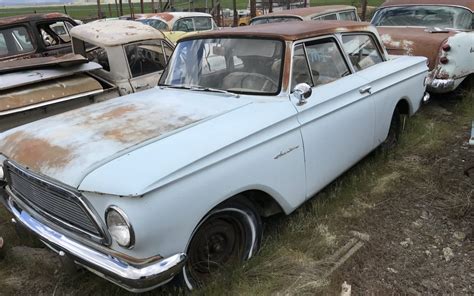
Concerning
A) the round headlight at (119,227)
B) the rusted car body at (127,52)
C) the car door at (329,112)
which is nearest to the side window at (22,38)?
the rusted car body at (127,52)

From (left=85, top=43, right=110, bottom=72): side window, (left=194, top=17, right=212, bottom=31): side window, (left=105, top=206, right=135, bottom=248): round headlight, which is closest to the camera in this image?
(left=105, top=206, right=135, bottom=248): round headlight

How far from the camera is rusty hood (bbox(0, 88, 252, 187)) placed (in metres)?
2.65

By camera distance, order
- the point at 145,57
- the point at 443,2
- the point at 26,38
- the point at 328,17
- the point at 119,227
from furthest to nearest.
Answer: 1. the point at 328,17
2. the point at 26,38
3. the point at 443,2
4. the point at 145,57
5. the point at 119,227

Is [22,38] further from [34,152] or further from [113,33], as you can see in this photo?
[34,152]

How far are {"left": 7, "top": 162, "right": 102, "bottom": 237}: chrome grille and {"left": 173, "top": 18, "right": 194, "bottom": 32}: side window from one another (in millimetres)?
10727

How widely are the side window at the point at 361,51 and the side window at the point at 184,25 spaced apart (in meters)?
9.29

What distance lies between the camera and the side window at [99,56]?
6.98 meters

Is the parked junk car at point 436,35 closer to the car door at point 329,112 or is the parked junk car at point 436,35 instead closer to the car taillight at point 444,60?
the car taillight at point 444,60

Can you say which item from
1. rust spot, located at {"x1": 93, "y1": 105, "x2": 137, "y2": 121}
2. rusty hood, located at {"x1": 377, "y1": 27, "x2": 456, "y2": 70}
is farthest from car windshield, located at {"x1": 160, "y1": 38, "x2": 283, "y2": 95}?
rusty hood, located at {"x1": 377, "y1": 27, "x2": 456, "y2": 70}

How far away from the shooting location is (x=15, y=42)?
8.46 meters

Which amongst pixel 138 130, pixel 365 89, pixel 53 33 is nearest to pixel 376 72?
pixel 365 89

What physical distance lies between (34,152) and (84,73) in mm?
3601

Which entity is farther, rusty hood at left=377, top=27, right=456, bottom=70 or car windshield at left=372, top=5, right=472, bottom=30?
car windshield at left=372, top=5, right=472, bottom=30

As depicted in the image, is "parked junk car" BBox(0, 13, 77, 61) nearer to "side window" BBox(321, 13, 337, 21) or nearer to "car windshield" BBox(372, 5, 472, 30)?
"side window" BBox(321, 13, 337, 21)
